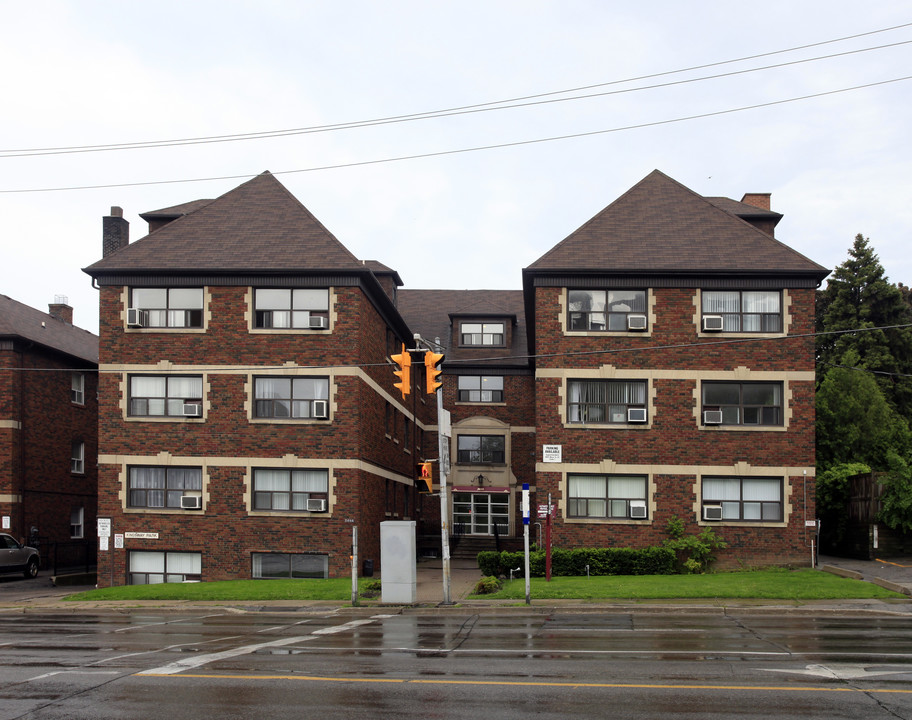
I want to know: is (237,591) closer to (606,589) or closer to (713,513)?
(606,589)

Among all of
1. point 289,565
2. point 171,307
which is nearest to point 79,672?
point 289,565

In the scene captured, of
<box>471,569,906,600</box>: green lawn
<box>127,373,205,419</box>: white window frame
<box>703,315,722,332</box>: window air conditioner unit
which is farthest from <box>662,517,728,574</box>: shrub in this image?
<box>127,373,205,419</box>: white window frame

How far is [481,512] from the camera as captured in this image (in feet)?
146

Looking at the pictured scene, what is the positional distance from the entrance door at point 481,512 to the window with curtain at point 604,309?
14907 mm

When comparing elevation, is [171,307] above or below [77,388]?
above

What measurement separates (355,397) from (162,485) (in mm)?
7040

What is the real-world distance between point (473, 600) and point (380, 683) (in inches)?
490

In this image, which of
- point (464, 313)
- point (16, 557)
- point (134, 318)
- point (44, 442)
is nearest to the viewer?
point (134, 318)

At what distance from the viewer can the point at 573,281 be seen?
31766mm

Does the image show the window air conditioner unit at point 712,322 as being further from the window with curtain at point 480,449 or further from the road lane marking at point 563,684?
the road lane marking at point 563,684

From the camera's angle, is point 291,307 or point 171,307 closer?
point 291,307

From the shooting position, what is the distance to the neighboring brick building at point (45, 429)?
3631 cm

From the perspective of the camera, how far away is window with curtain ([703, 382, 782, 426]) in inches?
1223

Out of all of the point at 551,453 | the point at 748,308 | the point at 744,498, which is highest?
the point at 748,308
